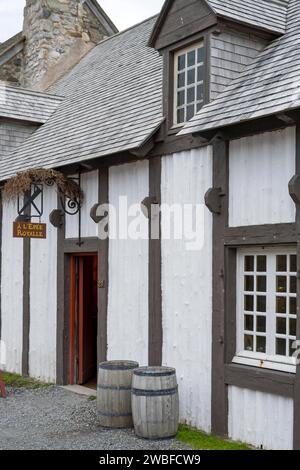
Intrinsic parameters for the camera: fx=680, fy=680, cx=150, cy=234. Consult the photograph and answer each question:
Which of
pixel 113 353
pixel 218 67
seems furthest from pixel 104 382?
pixel 218 67

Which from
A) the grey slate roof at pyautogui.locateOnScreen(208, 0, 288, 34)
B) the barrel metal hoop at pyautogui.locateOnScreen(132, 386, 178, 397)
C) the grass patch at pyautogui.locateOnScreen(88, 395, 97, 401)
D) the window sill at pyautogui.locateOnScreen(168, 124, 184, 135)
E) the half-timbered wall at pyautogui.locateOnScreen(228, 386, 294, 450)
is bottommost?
the grass patch at pyautogui.locateOnScreen(88, 395, 97, 401)

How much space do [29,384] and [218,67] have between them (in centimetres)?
622

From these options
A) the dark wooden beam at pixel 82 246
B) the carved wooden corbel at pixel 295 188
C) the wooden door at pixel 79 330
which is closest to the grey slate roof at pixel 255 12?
the carved wooden corbel at pixel 295 188

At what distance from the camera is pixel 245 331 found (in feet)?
24.9

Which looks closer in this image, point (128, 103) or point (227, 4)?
point (227, 4)

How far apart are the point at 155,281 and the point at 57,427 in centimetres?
220

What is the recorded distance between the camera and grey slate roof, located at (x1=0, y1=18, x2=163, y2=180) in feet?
31.0

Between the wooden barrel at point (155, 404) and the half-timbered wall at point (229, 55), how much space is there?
3.35m

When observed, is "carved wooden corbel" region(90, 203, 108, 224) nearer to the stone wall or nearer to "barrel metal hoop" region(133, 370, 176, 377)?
"barrel metal hoop" region(133, 370, 176, 377)

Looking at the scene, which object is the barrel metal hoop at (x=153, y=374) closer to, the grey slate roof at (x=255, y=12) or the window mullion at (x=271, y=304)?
the window mullion at (x=271, y=304)

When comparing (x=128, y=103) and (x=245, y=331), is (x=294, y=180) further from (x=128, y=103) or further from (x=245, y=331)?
(x=128, y=103)

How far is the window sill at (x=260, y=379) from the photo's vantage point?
22.3 ft

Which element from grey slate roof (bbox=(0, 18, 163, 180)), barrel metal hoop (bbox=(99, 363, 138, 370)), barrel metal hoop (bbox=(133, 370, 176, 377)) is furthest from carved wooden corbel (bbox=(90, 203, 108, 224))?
barrel metal hoop (bbox=(133, 370, 176, 377))

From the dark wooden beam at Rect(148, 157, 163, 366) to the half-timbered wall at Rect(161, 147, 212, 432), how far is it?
87mm
